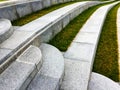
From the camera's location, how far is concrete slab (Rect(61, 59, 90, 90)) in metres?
2.50

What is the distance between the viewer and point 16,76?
2160 mm

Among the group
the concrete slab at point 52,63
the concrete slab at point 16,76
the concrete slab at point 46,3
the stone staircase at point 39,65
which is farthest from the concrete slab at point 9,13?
the concrete slab at point 46,3

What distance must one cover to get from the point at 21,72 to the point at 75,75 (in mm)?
1122

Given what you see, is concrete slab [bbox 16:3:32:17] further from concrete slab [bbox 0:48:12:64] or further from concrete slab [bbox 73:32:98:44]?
concrete slab [bbox 0:48:12:64]

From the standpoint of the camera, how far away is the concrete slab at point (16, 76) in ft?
6.48

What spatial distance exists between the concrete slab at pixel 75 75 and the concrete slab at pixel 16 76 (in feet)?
2.33

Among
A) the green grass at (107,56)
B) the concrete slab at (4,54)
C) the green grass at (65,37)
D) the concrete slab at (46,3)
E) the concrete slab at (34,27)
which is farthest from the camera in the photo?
the concrete slab at (46,3)

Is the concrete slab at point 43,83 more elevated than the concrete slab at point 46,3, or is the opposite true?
the concrete slab at point 46,3

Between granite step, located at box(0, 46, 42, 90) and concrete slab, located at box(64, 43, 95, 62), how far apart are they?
1.05m

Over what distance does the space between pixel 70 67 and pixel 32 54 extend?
2.98 ft

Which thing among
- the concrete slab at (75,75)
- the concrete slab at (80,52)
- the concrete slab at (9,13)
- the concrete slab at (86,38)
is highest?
the concrete slab at (9,13)

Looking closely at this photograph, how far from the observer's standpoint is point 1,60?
2434mm

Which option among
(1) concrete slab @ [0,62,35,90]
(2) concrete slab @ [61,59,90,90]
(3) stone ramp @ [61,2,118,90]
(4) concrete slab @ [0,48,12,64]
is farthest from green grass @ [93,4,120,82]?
(4) concrete slab @ [0,48,12,64]

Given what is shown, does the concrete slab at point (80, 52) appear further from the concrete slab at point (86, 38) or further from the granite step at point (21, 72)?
the granite step at point (21, 72)
